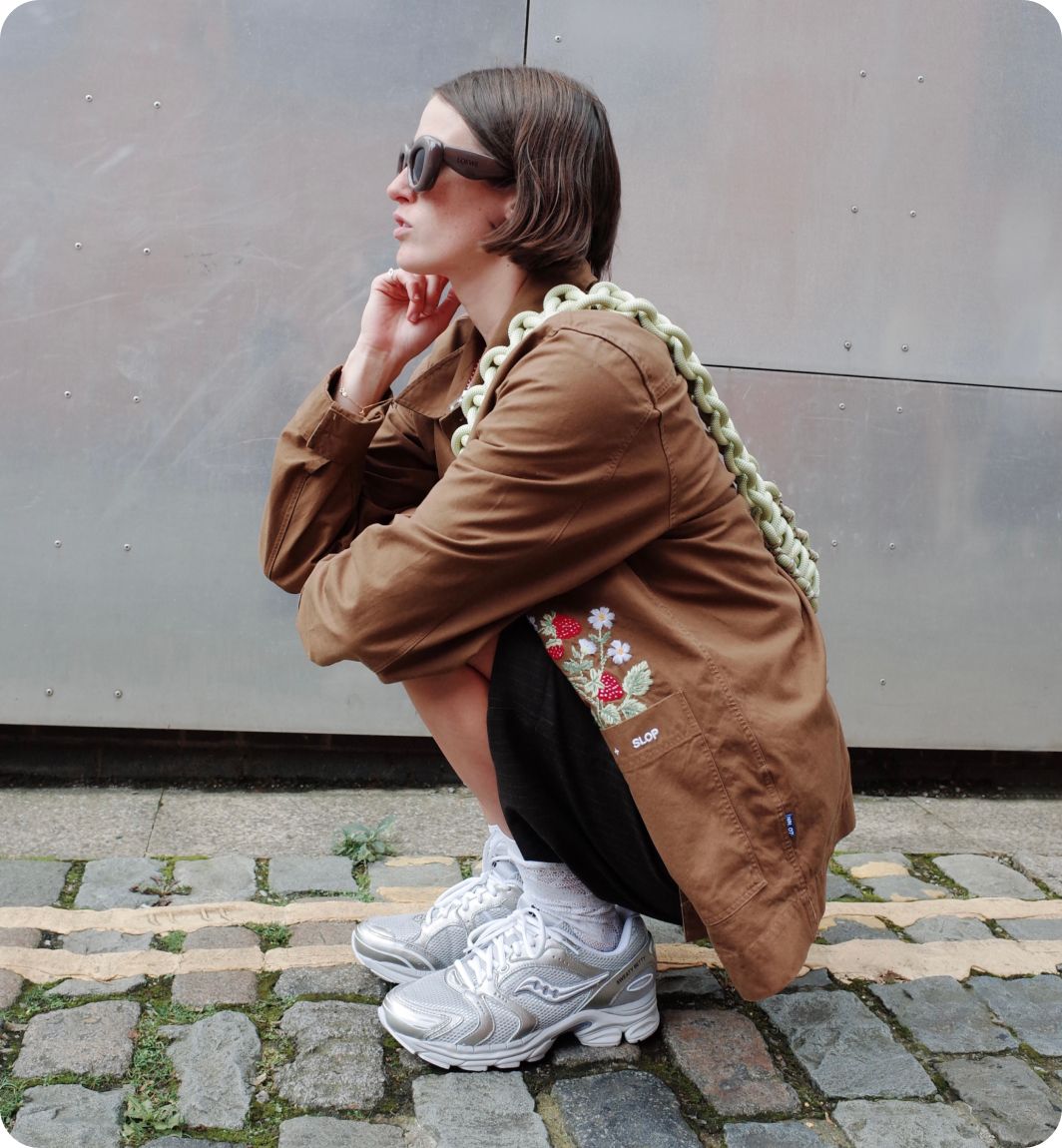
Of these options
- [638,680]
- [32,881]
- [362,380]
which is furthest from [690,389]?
[32,881]

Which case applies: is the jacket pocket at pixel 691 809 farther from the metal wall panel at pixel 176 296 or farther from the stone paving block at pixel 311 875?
the metal wall panel at pixel 176 296

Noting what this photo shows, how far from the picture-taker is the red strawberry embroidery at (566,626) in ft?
5.61

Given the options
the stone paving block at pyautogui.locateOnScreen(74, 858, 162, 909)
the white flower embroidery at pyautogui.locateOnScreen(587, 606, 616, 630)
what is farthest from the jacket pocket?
the stone paving block at pyautogui.locateOnScreen(74, 858, 162, 909)

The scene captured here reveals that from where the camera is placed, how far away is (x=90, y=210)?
282 cm

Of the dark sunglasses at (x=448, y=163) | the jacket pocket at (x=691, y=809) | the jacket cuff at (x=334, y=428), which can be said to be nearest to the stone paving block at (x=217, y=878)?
the jacket cuff at (x=334, y=428)

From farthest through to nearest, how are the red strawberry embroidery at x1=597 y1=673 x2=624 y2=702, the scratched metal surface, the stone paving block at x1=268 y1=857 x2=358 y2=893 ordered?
the scratched metal surface, the stone paving block at x1=268 y1=857 x2=358 y2=893, the red strawberry embroidery at x1=597 y1=673 x2=624 y2=702

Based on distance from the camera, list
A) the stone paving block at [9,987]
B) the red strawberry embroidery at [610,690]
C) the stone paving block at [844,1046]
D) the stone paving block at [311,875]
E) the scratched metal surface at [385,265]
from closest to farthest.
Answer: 1. the red strawberry embroidery at [610,690]
2. the stone paving block at [844,1046]
3. the stone paving block at [9,987]
4. the stone paving block at [311,875]
5. the scratched metal surface at [385,265]

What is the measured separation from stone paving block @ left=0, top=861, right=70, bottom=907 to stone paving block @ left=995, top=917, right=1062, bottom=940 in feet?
6.20

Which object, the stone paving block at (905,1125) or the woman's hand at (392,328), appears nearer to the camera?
the stone paving block at (905,1125)

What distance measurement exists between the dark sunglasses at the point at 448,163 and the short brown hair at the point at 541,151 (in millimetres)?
18

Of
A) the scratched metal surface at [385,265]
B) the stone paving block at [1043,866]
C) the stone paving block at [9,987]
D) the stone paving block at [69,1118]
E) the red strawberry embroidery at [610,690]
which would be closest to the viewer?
the stone paving block at [69,1118]

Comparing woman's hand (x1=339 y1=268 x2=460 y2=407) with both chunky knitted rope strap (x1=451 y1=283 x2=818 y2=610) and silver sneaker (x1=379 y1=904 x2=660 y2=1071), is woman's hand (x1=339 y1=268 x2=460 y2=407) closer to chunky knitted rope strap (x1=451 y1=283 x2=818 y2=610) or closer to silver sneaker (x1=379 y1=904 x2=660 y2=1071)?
chunky knitted rope strap (x1=451 y1=283 x2=818 y2=610)

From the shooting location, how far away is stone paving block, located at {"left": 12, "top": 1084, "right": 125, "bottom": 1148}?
1.58 m

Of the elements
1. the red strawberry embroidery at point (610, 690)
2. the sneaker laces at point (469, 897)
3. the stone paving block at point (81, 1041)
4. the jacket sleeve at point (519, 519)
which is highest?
the jacket sleeve at point (519, 519)
